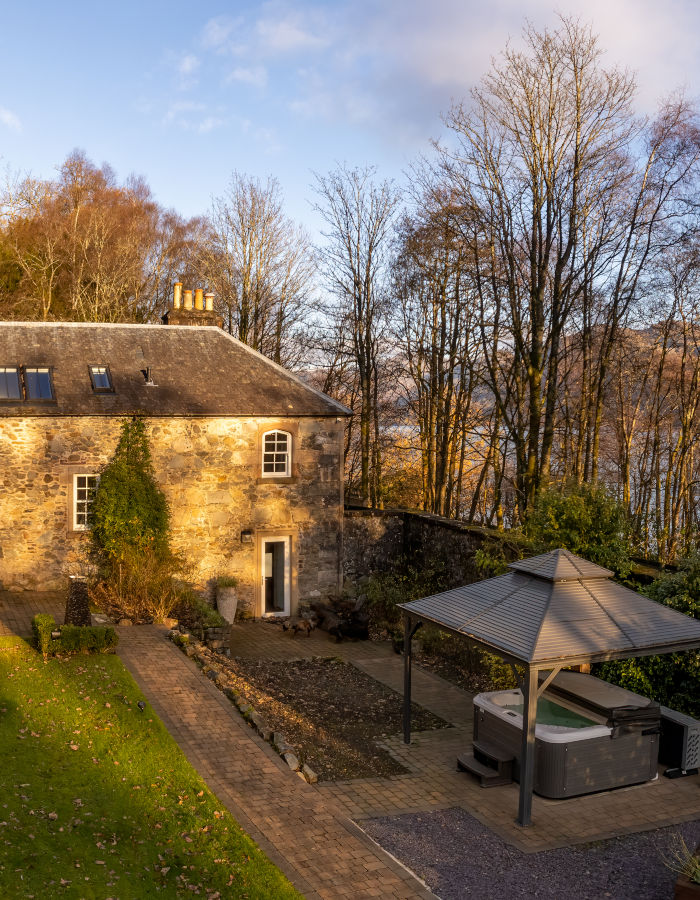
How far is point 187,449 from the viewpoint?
19.5 meters

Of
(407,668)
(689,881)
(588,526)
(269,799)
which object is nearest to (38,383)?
(407,668)

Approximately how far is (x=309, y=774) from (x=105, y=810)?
9.14ft

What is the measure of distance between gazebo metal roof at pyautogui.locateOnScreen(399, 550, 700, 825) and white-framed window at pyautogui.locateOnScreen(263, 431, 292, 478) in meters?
9.76

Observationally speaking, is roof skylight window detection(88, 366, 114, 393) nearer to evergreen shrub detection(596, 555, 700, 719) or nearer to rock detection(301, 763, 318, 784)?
rock detection(301, 763, 318, 784)

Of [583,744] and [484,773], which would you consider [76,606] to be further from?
[583,744]

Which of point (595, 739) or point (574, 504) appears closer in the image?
point (595, 739)

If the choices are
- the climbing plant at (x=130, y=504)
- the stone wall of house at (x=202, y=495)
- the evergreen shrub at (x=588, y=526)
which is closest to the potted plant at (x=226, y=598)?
the stone wall of house at (x=202, y=495)

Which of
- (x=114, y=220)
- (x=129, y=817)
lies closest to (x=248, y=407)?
(x=129, y=817)

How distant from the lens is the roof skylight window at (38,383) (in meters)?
18.5

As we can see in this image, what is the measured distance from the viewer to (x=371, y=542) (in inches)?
862

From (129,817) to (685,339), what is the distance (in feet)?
64.7

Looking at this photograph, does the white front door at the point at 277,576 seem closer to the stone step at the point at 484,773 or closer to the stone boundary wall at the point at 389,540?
the stone boundary wall at the point at 389,540

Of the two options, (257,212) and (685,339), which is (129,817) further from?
(257,212)

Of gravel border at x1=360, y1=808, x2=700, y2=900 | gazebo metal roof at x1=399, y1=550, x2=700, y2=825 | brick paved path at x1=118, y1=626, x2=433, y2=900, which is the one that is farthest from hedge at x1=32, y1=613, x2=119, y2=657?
gravel border at x1=360, y1=808, x2=700, y2=900
